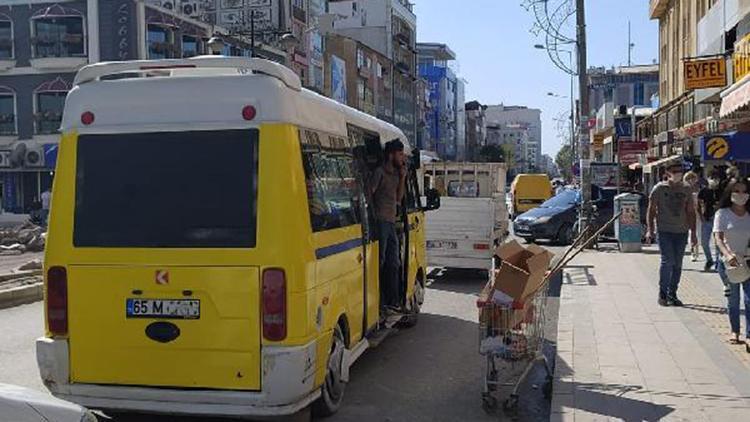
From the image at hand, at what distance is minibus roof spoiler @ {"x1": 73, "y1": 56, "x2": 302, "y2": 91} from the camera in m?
5.35

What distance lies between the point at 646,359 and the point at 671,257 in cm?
314

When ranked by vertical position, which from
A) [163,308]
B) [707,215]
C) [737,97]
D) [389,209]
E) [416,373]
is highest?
[737,97]

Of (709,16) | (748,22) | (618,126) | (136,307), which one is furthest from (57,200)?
(709,16)

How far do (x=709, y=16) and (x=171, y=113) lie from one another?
2456 centimetres

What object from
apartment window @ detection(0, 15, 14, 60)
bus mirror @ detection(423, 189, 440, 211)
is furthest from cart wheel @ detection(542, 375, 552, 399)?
apartment window @ detection(0, 15, 14, 60)

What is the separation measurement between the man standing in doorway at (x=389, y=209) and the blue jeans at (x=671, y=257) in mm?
4081

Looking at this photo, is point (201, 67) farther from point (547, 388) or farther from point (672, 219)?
point (672, 219)

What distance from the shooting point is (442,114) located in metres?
119

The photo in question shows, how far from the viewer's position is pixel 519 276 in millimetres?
6082

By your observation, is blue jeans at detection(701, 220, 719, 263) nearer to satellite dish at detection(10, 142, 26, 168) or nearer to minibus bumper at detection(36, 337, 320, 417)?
minibus bumper at detection(36, 337, 320, 417)

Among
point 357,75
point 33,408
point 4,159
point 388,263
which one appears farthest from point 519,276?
point 357,75

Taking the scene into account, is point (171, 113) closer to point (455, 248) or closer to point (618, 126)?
point (455, 248)

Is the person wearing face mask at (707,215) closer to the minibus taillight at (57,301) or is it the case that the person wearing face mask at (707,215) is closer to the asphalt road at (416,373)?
the asphalt road at (416,373)

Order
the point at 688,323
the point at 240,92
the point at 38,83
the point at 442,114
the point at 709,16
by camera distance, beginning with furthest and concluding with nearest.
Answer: the point at 442,114, the point at 38,83, the point at 709,16, the point at 688,323, the point at 240,92
